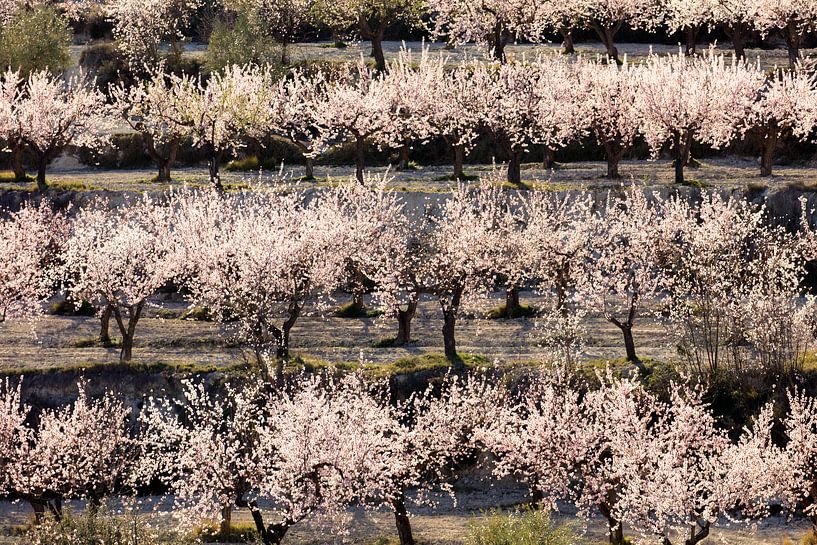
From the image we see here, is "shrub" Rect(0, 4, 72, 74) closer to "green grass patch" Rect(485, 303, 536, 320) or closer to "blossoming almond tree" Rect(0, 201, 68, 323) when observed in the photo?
"blossoming almond tree" Rect(0, 201, 68, 323)

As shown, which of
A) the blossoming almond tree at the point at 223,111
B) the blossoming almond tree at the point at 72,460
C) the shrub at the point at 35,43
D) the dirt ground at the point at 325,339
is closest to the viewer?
the blossoming almond tree at the point at 72,460

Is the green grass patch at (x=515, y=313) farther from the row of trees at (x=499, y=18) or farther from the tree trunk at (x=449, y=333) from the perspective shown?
the row of trees at (x=499, y=18)

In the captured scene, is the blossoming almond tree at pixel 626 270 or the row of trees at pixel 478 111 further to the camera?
the row of trees at pixel 478 111

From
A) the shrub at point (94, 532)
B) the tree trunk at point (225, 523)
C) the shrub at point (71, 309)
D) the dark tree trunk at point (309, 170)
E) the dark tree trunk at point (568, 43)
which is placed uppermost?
the dark tree trunk at point (568, 43)

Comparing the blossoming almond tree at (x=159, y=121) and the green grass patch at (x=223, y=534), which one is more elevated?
the blossoming almond tree at (x=159, y=121)

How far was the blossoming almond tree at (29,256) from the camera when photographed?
6650 centimetres

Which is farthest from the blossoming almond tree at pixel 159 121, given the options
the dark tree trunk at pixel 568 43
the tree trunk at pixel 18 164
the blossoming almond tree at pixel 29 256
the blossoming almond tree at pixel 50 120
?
the dark tree trunk at pixel 568 43

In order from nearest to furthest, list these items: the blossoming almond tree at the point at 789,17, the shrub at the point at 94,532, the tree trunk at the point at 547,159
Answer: the shrub at the point at 94,532
the tree trunk at the point at 547,159
the blossoming almond tree at the point at 789,17

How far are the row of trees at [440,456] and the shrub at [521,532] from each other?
2.75 m

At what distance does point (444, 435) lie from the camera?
49.9 meters

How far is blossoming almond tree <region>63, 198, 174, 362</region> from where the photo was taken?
63.5m

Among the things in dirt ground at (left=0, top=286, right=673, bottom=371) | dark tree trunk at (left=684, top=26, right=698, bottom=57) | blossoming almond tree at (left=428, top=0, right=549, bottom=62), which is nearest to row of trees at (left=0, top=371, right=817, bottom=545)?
dirt ground at (left=0, top=286, right=673, bottom=371)

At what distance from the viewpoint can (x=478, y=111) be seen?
3305 inches

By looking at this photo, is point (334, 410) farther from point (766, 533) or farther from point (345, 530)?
point (766, 533)
